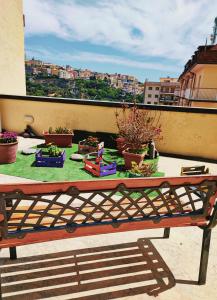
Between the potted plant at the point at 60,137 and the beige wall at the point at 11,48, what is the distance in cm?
441

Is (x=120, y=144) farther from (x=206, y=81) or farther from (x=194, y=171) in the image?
(x=206, y=81)

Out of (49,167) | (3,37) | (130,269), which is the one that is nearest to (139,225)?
(130,269)

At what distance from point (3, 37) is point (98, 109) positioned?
6.22 metres

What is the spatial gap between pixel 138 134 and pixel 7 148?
3596 millimetres

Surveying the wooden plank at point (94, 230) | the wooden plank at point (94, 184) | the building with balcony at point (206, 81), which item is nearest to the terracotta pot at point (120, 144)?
the wooden plank at point (94, 230)

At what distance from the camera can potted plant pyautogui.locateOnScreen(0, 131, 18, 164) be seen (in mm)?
6339

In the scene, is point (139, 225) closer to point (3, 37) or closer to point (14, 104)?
point (14, 104)

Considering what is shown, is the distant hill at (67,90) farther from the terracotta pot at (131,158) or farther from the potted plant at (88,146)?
the terracotta pot at (131,158)

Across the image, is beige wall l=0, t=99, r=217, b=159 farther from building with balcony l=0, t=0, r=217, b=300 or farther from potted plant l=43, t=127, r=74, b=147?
building with balcony l=0, t=0, r=217, b=300

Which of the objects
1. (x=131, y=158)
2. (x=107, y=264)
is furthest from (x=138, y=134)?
(x=107, y=264)

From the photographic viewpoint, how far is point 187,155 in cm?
802

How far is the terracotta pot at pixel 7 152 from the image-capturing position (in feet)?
20.8

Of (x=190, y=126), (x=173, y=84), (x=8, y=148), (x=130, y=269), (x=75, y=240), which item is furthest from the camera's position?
(x=173, y=84)

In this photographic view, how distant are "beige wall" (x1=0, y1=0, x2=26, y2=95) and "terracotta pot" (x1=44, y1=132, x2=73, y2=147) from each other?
175 inches
